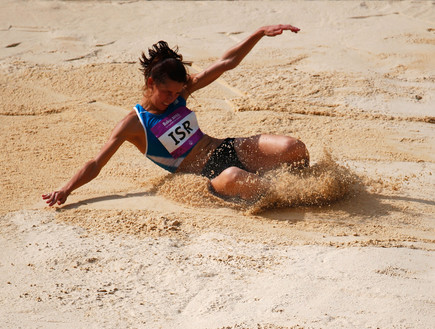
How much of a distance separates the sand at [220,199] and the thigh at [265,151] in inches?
4.7

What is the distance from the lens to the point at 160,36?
6879mm

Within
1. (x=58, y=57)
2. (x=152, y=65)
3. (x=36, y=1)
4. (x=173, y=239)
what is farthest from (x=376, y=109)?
Result: (x=36, y=1)

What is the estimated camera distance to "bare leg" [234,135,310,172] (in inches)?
163

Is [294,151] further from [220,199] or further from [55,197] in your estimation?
[55,197]

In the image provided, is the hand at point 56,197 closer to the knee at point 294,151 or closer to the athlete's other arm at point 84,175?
the athlete's other arm at point 84,175

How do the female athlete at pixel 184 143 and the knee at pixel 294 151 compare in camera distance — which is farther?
the knee at pixel 294 151

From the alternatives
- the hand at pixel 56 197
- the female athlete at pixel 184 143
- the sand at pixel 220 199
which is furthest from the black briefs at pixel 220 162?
the hand at pixel 56 197

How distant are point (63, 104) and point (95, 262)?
2659mm

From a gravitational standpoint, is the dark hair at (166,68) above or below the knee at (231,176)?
above

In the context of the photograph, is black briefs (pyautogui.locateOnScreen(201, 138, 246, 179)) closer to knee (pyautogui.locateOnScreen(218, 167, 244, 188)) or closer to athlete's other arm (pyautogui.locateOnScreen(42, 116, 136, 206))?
knee (pyautogui.locateOnScreen(218, 167, 244, 188))

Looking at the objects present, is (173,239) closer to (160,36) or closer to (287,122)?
(287,122)

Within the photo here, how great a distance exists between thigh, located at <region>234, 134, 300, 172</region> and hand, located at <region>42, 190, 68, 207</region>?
117cm

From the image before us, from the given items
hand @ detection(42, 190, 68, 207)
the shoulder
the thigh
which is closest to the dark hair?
the shoulder

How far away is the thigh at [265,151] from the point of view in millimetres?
4145
